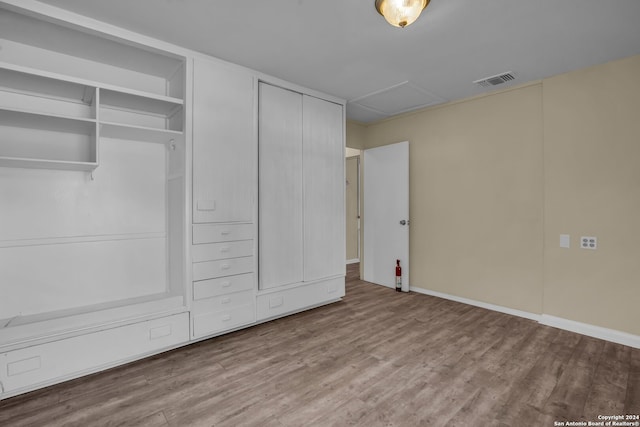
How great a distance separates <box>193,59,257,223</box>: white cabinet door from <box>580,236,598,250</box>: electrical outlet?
3237 millimetres

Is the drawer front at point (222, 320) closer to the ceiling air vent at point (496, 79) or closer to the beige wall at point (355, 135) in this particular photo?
the beige wall at point (355, 135)

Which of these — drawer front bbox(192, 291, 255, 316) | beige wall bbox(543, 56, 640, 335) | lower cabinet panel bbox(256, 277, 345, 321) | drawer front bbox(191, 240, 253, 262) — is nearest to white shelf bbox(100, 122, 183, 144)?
drawer front bbox(191, 240, 253, 262)

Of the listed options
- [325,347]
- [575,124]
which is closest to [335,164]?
[325,347]

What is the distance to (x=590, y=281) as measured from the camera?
2895mm

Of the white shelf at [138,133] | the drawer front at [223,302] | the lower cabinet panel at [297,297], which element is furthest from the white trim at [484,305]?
the white shelf at [138,133]

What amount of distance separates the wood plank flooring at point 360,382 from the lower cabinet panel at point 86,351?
10cm

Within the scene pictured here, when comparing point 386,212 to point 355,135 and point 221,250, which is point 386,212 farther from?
point 221,250

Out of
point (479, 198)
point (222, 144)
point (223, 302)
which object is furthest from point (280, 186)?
point (479, 198)

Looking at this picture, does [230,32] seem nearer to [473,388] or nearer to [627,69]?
[473,388]

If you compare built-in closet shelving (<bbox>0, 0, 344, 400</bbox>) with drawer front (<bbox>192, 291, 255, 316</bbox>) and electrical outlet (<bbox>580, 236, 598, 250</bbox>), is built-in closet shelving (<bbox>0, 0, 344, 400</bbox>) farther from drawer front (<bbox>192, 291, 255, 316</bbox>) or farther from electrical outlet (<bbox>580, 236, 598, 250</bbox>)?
electrical outlet (<bbox>580, 236, 598, 250</bbox>)

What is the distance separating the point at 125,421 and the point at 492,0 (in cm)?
343

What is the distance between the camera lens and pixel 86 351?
2.12 meters

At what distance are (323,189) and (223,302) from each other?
5.52 ft

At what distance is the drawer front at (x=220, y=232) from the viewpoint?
264 centimetres
